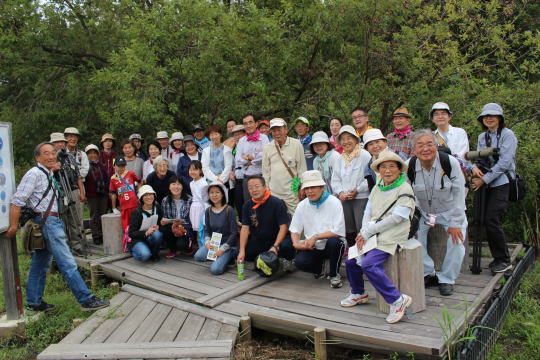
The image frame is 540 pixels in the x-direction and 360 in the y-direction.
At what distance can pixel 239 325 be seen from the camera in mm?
4547

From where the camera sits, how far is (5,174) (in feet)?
16.6

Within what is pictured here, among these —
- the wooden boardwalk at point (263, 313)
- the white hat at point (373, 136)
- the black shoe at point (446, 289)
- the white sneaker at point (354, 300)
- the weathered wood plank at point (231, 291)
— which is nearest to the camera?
the wooden boardwalk at point (263, 313)

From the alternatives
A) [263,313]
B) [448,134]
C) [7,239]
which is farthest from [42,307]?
[448,134]

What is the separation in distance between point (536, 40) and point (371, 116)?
2.97 meters

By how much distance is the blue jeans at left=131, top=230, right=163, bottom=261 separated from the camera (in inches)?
268

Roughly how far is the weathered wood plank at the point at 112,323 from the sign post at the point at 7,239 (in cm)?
125

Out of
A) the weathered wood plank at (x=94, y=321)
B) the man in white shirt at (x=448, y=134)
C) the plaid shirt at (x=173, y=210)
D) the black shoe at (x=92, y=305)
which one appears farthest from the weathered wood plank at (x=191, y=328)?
the man in white shirt at (x=448, y=134)

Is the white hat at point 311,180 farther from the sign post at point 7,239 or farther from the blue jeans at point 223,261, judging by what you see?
the sign post at point 7,239

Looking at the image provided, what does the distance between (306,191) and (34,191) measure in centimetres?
311

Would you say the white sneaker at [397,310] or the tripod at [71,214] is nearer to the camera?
the white sneaker at [397,310]

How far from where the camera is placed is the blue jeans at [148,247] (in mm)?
6816

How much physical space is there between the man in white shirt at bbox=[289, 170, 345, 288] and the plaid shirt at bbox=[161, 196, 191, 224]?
230cm

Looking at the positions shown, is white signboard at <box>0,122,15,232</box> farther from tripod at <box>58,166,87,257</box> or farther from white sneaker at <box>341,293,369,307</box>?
white sneaker at <box>341,293,369,307</box>

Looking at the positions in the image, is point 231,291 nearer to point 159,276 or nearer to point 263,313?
point 263,313
